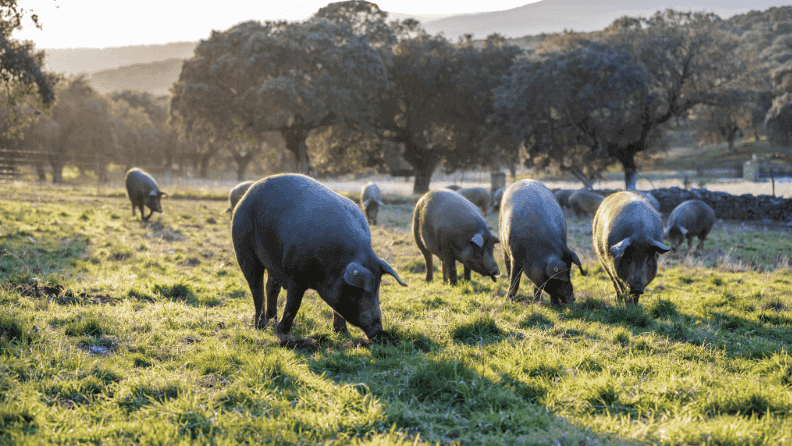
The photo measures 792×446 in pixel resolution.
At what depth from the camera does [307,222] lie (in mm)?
5383

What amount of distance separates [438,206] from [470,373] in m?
5.11

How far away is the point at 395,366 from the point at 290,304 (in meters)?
1.43

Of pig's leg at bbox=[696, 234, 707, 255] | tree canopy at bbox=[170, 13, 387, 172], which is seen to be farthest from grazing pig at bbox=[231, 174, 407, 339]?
tree canopy at bbox=[170, 13, 387, 172]

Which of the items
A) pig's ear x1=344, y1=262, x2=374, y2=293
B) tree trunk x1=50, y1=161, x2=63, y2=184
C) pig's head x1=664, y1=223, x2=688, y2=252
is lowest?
pig's head x1=664, y1=223, x2=688, y2=252

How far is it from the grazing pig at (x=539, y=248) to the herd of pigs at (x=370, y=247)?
0.02 m

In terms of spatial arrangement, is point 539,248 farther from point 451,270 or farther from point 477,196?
point 477,196

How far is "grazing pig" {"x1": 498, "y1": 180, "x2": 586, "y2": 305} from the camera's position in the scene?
7191 millimetres

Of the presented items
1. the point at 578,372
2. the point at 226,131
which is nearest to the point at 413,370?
the point at 578,372

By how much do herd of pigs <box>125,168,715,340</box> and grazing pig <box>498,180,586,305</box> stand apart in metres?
0.02

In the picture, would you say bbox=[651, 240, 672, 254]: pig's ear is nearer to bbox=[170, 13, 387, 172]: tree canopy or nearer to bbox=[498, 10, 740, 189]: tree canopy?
bbox=[498, 10, 740, 189]: tree canopy

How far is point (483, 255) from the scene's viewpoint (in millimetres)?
8289

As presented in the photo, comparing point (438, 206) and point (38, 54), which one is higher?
point (38, 54)

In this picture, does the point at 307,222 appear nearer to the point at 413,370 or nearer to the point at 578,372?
the point at 413,370

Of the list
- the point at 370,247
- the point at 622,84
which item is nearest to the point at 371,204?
the point at 370,247
